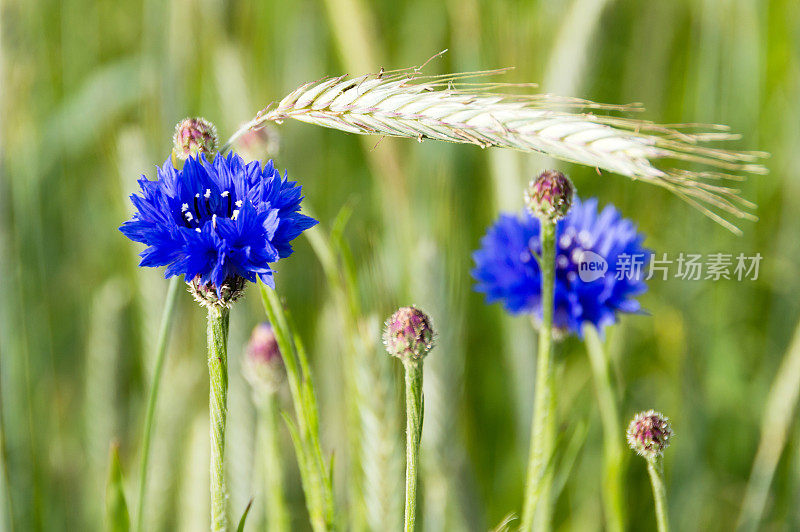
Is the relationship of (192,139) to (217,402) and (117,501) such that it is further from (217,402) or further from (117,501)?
(117,501)

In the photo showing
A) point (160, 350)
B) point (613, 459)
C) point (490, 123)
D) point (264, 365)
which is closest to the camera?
point (490, 123)

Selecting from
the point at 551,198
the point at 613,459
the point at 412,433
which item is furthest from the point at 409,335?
the point at 613,459

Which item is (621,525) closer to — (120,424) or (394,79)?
(394,79)

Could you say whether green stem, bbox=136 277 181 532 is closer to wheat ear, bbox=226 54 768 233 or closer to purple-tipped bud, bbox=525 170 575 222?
wheat ear, bbox=226 54 768 233

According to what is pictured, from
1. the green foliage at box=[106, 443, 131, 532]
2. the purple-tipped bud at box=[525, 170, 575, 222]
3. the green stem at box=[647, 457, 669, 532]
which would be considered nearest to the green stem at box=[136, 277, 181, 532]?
the green foliage at box=[106, 443, 131, 532]

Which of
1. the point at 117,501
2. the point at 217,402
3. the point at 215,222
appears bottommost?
the point at 117,501

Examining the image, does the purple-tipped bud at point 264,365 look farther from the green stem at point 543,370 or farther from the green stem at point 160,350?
the green stem at point 543,370

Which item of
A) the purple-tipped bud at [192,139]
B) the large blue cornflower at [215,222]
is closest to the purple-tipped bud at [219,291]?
the large blue cornflower at [215,222]
